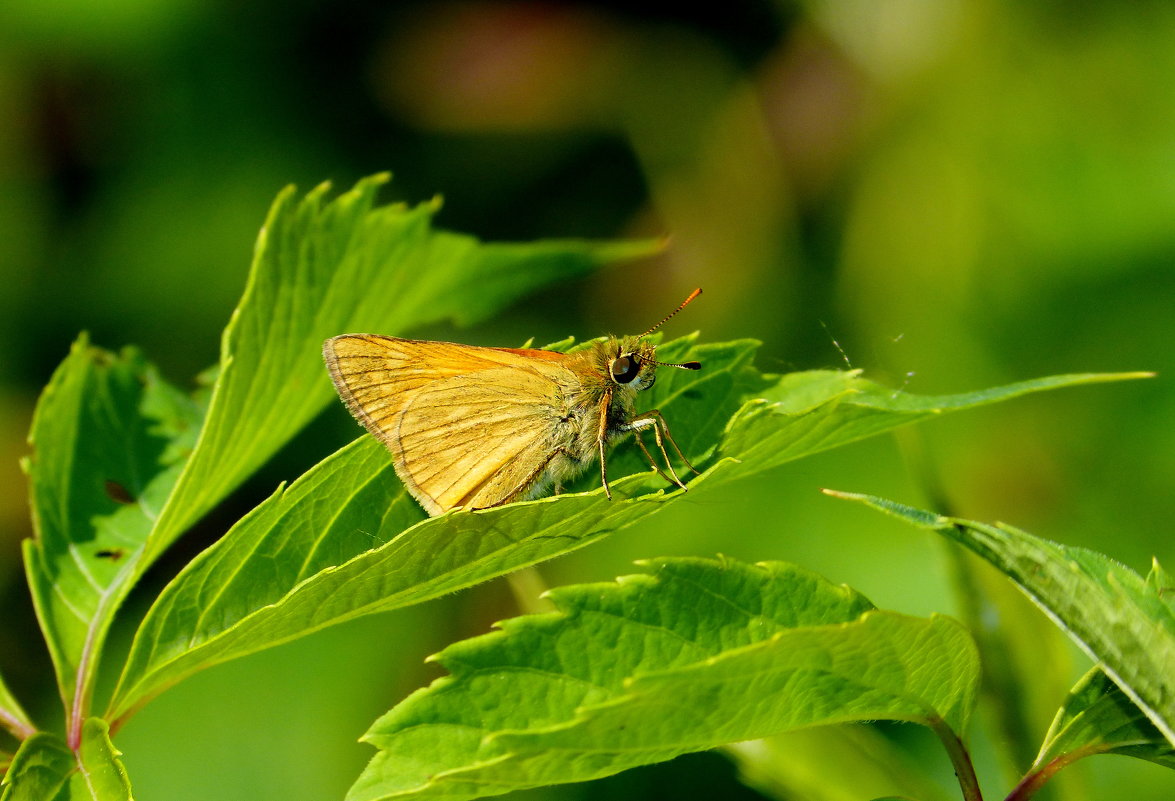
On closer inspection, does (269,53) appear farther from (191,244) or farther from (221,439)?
(221,439)

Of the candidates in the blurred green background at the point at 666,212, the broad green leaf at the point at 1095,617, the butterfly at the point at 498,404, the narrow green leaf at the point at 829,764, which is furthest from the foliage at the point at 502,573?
the blurred green background at the point at 666,212

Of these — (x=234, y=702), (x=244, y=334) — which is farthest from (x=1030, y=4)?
(x=234, y=702)

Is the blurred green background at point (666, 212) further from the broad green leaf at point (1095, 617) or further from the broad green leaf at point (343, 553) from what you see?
the broad green leaf at point (1095, 617)

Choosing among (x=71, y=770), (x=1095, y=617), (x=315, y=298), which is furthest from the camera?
(x=315, y=298)

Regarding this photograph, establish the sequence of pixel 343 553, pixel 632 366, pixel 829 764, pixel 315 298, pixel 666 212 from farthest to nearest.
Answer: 1. pixel 666 212
2. pixel 632 366
3. pixel 315 298
4. pixel 829 764
5. pixel 343 553

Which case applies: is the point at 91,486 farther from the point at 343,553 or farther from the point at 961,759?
the point at 961,759

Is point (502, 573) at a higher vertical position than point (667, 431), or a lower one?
lower

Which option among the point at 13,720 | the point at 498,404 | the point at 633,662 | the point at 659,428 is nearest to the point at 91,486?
the point at 13,720
